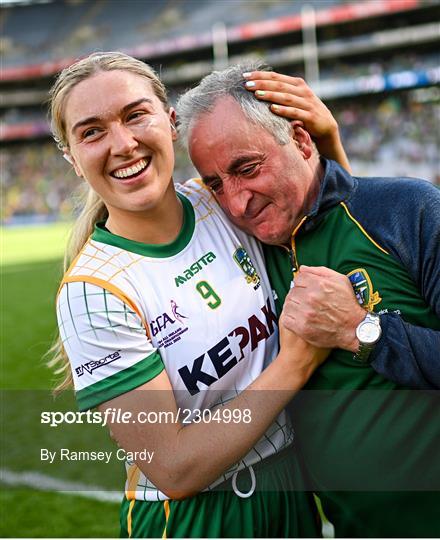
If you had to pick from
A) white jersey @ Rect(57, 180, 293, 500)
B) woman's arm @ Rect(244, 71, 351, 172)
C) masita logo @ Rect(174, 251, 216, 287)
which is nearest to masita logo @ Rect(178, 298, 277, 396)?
white jersey @ Rect(57, 180, 293, 500)

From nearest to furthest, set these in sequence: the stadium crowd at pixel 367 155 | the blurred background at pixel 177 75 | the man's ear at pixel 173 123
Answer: the man's ear at pixel 173 123, the blurred background at pixel 177 75, the stadium crowd at pixel 367 155

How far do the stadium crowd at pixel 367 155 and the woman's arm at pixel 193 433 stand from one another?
22.5 metres

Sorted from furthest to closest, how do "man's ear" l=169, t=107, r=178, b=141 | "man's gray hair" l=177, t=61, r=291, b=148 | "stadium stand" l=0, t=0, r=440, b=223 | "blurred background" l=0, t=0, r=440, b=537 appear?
"stadium stand" l=0, t=0, r=440, b=223
"blurred background" l=0, t=0, r=440, b=537
"man's ear" l=169, t=107, r=178, b=141
"man's gray hair" l=177, t=61, r=291, b=148

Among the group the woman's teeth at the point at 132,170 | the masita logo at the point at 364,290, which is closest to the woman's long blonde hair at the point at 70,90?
the woman's teeth at the point at 132,170

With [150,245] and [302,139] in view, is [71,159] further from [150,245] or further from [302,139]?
[302,139]

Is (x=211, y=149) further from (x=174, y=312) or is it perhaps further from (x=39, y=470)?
(x=39, y=470)

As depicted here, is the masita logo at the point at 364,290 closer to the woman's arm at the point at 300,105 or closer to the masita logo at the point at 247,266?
the masita logo at the point at 247,266

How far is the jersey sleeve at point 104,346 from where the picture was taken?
69.8 inches

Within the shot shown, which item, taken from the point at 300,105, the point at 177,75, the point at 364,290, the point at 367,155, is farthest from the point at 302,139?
the point at 177,75

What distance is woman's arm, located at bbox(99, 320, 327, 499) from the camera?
176 cm

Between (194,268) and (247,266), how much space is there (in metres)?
0.20

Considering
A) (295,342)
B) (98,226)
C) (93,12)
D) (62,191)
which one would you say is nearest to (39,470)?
(98,226)

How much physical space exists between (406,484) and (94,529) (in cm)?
194

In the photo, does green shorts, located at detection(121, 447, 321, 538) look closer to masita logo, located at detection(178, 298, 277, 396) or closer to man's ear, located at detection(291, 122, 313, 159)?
masita logo, located at detection(178, 298, 277, 396)
